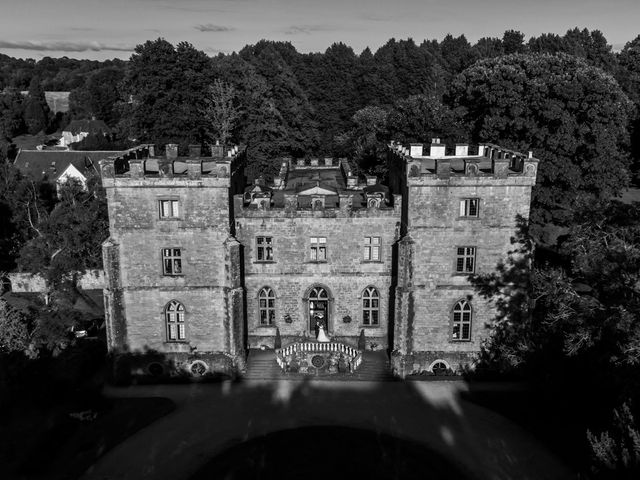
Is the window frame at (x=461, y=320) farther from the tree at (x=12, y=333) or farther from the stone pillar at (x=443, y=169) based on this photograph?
the tree at (x=12, y=333)

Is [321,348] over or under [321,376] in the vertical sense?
over

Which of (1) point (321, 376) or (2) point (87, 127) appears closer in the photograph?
(1) point (321, 376)

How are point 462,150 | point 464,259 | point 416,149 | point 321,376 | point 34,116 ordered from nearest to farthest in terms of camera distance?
point 464,259, point 321,376, point 416,149, point 462,150, point 34,116

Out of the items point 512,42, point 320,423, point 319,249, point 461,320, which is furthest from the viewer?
point 512,42

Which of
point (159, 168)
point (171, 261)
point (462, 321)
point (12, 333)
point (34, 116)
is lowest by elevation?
point (12, 333)

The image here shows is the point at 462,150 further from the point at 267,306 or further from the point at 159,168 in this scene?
the point at 159,168

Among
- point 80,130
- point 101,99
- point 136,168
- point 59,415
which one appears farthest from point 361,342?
point 101,99

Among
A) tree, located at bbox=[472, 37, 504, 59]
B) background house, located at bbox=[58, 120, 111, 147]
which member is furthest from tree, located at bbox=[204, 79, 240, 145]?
background house, located at bbox=[58, 120, 111, 147]
